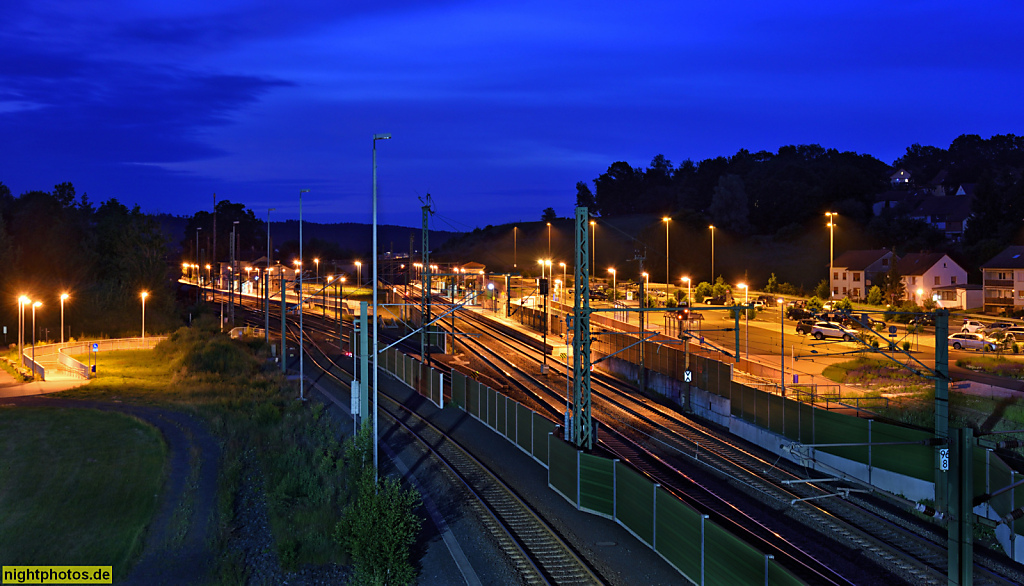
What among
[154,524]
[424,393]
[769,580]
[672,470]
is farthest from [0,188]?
[769,580]

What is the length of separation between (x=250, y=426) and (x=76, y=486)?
864 centimetres

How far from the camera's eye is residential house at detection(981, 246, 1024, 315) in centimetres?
6000

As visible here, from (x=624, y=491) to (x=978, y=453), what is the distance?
9.43 metres

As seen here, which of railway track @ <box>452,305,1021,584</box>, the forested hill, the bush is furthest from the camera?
the forested hill

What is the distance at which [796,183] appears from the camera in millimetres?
119438

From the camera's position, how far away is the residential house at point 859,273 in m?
71.8

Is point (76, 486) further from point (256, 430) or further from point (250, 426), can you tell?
point (250, 426)

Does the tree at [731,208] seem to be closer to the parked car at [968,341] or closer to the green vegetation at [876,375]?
the parked car at [968,341]

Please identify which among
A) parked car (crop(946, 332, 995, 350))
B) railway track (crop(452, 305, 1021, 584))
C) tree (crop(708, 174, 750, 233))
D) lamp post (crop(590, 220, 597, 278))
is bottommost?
railway track (crop(452, 305, 1021, 584))

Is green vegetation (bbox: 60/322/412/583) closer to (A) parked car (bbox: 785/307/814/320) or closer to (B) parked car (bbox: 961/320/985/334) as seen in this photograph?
(A) parked car (bbox: 785/307/814/320)

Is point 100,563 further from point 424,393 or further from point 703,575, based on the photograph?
point 424,393

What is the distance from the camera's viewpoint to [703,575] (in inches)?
578

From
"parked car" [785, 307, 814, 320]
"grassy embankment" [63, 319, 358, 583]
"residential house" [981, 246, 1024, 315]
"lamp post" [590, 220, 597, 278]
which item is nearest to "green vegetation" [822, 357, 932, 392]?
"parked car" [785, 307, 814, 320]

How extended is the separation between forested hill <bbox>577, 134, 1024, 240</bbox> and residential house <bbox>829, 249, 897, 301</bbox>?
21.2 metres
